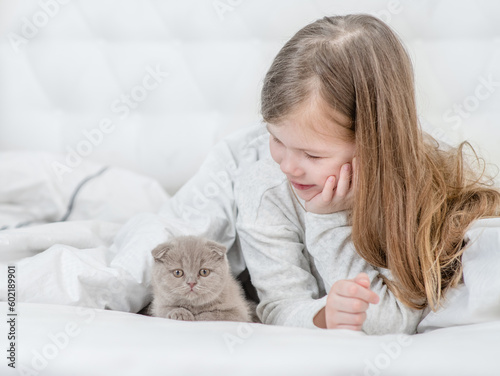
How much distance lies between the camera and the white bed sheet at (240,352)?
907mm

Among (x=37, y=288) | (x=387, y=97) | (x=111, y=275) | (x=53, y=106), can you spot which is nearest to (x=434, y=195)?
(x=387, y=97)

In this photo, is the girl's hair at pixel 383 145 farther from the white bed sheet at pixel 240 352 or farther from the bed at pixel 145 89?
the bed at pixel 145 89

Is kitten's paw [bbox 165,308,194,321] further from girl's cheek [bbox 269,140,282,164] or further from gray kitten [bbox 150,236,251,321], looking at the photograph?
girl's cheek [bbox 269,140,282,164]

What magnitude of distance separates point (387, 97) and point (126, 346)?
72 centimetres

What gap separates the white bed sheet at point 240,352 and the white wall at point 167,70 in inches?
47.9

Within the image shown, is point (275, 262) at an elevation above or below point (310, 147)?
below

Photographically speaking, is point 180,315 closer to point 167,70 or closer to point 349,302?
point 349,302

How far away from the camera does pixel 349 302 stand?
109 cm

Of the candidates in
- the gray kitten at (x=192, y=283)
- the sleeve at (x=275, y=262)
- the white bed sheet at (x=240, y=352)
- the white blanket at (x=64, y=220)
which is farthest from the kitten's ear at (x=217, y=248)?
the white bed sheet at (x=240, y=352)

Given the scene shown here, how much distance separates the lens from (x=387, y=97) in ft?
4.06

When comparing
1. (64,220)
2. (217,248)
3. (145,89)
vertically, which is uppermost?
(145,89)

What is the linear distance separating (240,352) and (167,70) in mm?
1439

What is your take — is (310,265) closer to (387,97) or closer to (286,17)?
(387,97)

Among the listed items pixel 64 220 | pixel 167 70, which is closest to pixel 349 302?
pixel 64 220
